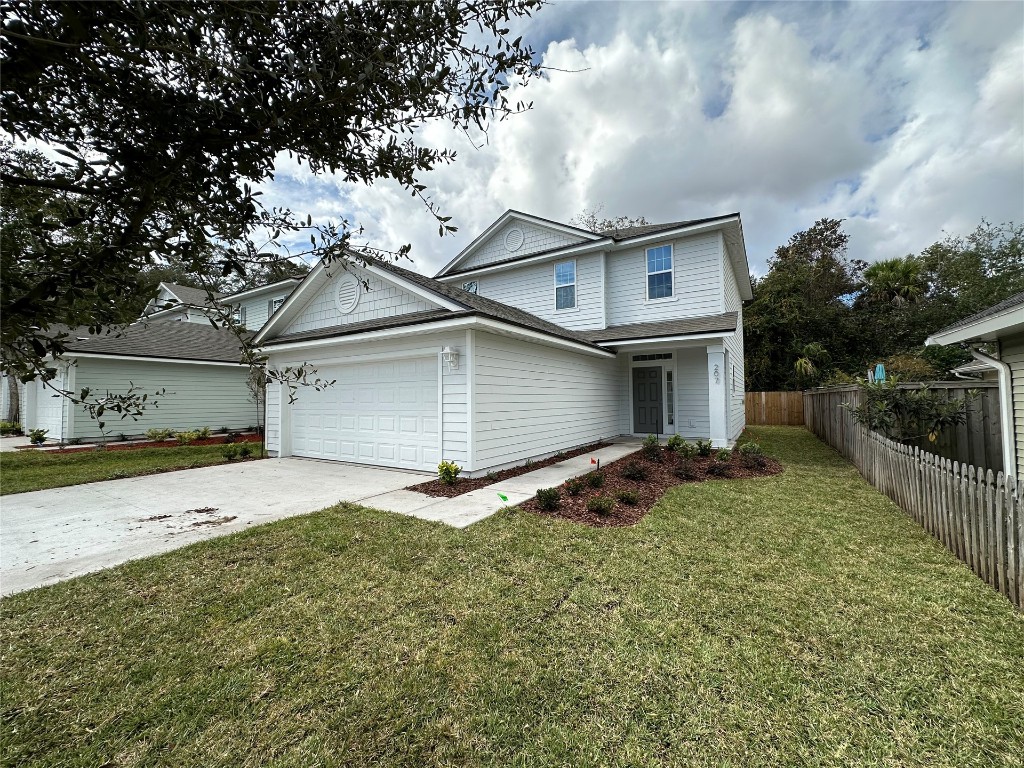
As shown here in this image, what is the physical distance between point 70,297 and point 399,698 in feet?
7.90

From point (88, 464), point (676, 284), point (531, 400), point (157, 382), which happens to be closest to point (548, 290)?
point (676, 284)

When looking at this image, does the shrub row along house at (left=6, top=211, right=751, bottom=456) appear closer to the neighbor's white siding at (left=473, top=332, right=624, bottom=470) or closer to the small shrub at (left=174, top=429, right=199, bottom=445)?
the neighbor's white siding at (left=473, top=332, right=624, bottom=470)

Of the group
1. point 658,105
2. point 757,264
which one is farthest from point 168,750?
point 757,264

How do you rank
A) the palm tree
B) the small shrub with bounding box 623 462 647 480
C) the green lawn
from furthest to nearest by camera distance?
the palm tree < the small shrub with bounding box 623 462 647 480 < the green lawn

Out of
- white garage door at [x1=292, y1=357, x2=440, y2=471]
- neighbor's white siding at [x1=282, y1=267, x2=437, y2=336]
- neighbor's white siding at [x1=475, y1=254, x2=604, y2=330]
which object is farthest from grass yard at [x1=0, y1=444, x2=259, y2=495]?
neighbor's white siding at [x1=475, y1=254, x2=604, y2=330]

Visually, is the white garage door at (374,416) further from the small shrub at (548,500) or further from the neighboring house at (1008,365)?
the neighboring house at (1008,365)

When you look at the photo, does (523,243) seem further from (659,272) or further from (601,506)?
(601,506)

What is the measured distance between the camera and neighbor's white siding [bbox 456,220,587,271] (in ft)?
47.0

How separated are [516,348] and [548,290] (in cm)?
647

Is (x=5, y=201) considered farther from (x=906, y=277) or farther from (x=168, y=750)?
(x=906, y=277)

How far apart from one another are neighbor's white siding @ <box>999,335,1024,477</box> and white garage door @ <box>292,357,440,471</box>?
28.3 ft

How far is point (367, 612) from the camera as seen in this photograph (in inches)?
126

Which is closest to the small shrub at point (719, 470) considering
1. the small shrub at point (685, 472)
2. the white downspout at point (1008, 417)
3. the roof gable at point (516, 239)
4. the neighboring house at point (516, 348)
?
the small shrub at point (685, 472)

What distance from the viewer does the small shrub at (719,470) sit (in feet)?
26.4
